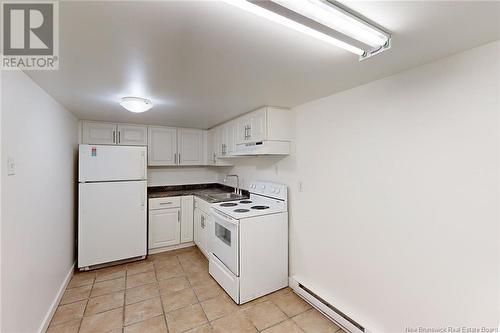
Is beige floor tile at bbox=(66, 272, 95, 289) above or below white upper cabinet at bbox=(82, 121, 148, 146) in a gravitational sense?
below

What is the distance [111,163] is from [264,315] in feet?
8.99

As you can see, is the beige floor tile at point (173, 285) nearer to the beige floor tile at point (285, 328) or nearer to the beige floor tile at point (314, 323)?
the beige floor tile at point (285, 328)

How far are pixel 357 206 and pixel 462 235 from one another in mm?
700

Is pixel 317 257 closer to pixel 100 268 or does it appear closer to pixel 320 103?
pixel 320 103

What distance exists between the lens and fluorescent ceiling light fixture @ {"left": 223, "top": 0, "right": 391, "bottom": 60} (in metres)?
0.87

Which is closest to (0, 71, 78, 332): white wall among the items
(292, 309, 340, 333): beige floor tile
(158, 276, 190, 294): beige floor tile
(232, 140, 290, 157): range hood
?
(158, 276, 190, 294): beige floor tile

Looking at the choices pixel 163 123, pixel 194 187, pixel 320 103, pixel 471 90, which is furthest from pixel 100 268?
pixel 471 90

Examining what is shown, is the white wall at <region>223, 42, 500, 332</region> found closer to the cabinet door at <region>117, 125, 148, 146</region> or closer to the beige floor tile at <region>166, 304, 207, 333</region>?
the beige floor tile at <region>166, 304, 207, 333</region>

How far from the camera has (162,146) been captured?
3992mm

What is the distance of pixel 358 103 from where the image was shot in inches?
76.6

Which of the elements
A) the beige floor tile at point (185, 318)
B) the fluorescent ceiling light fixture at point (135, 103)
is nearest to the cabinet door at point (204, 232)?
the beige floor tile at point (185, 318)

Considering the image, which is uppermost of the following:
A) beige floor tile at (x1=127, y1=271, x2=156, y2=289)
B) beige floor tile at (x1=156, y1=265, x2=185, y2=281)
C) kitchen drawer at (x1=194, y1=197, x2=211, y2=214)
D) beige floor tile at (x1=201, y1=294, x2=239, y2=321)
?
kitchen drawer at (x1=194, y1=197, x2=211, y2=214)

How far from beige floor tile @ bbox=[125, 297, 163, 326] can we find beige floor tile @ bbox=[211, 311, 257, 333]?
0.62m

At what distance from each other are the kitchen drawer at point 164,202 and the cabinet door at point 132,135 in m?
1.03
